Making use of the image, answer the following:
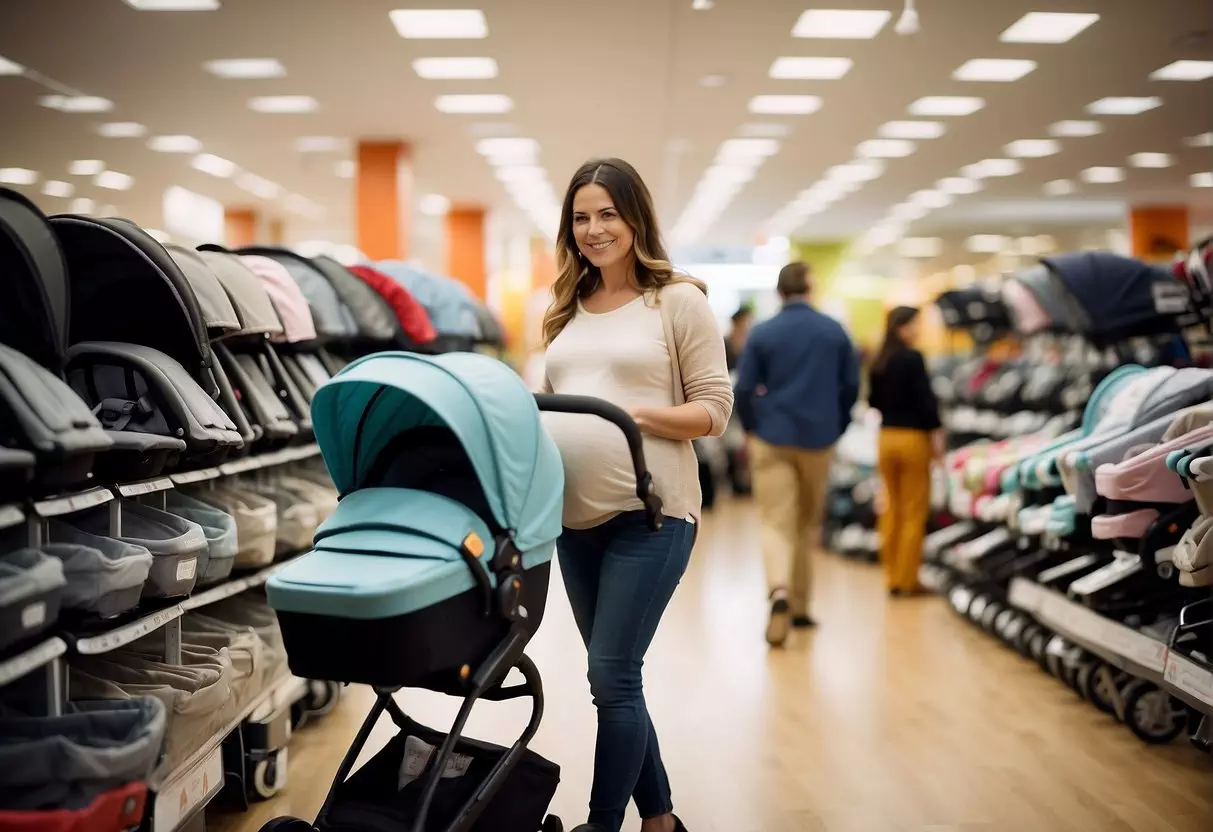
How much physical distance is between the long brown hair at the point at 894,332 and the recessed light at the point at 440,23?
397 cm

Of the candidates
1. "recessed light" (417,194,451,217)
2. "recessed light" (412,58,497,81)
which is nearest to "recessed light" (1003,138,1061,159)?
"recessed light" (412,58,497,81)

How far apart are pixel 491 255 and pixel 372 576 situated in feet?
83.2

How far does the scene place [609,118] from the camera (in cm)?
1173

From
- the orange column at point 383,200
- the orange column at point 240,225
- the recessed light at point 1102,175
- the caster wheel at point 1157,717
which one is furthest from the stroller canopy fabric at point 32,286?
the orange column at point 240,225

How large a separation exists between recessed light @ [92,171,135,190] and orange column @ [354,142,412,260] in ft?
15.7

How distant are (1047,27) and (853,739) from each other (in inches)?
266

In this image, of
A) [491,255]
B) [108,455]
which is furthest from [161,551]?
[491,255]

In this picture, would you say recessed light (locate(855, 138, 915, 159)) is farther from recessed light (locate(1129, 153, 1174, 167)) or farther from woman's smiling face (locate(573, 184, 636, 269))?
woman's smiling face (locate(573, 184, 636, 269))

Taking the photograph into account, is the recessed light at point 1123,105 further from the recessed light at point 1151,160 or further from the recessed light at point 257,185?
the recessed light at point 257,185

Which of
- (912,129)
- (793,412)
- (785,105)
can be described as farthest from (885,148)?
(793,412)

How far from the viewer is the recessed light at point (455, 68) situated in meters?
9.56

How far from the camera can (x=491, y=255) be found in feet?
88.2

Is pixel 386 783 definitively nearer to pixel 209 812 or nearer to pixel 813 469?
pixel 209 812

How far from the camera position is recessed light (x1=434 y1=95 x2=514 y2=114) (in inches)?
427
